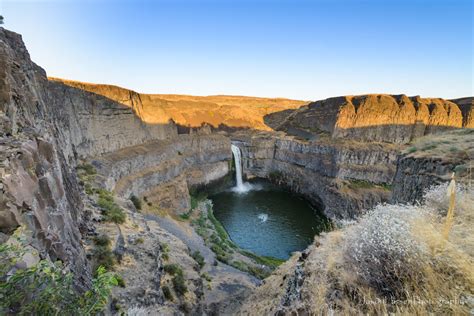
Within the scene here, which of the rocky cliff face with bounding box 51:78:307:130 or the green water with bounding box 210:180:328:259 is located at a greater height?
the rocky cliff face with bounding box 51:78:307:130

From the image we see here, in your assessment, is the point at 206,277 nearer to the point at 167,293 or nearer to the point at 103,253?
the point at 167,293

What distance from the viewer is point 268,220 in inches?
1057

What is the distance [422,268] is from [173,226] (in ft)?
61.8

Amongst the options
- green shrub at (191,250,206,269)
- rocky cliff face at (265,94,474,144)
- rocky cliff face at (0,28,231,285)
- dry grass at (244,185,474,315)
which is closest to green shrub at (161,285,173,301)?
rocky cliff face at (0,28,231,285)

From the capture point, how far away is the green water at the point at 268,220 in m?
22.3

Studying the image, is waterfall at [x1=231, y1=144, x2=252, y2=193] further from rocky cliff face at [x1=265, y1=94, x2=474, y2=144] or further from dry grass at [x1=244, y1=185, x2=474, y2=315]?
dry grass at [x1=244, y1=185, x2=474, y2=315]

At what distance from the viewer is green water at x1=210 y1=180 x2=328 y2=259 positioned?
73.0 ft

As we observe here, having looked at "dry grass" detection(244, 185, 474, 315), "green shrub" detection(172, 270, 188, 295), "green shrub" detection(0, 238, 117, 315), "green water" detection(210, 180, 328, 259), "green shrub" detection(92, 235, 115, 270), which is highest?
"green shrub" detection(0, 238, 117, 315)

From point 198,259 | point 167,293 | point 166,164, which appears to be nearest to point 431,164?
point 167,293

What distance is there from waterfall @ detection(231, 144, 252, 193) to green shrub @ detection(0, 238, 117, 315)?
34456 mm

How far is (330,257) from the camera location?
5.31 metres

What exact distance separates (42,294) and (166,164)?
91.2 feet

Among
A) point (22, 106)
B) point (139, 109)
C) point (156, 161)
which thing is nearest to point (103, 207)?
point (22, 106)

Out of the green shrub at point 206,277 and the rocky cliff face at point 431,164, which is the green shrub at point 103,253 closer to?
the green shrub at point 206,277
